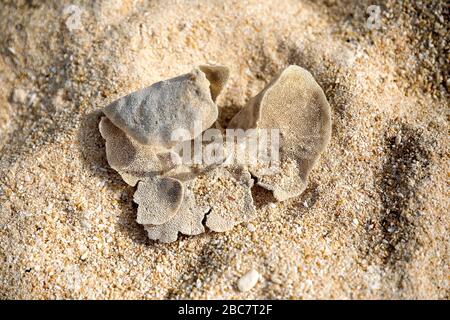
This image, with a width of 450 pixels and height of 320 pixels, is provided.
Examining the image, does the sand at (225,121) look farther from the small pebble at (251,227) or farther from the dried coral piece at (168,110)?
the dried coral piece at (168,110)

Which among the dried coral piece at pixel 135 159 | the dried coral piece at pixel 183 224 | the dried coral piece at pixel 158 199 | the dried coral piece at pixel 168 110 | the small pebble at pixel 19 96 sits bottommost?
the dried coral piece at pixel 183 224

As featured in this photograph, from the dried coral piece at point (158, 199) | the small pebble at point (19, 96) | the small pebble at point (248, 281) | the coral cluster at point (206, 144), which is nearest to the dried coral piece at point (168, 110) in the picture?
the coral cluster at point (206, 144)

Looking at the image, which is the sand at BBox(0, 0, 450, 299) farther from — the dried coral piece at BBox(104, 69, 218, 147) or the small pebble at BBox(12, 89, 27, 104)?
the dried coral piece at BBox(104, 69, 218, 147)

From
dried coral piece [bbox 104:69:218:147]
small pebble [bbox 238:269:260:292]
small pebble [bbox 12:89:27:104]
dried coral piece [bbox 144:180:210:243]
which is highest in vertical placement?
dried coral piece [bbox 104:69:218:147]

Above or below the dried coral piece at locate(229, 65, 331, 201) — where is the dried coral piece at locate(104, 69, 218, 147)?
above

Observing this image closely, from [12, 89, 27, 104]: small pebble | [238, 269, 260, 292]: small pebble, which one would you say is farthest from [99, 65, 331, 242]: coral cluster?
[12, 89, 27, 104]: small pebble

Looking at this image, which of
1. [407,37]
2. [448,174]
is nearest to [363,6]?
[407,37]

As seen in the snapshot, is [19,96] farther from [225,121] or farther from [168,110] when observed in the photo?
[225,121]

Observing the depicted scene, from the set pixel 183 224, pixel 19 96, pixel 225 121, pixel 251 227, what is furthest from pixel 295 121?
pixel 19 96
